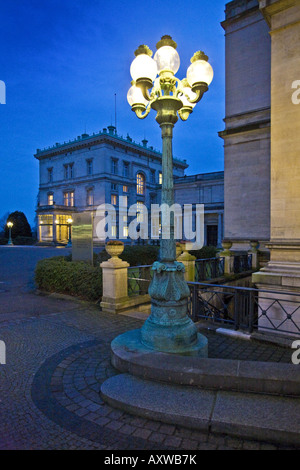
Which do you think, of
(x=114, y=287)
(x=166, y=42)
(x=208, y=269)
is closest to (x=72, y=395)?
(x=114, y=287)

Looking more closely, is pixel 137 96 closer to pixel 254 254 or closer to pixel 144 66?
pixel 144 66

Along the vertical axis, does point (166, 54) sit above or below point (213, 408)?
above

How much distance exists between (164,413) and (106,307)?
4.92 m

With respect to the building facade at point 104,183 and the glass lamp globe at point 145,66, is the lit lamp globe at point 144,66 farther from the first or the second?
the building facade at point 104,183

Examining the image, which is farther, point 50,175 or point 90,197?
point 50,175

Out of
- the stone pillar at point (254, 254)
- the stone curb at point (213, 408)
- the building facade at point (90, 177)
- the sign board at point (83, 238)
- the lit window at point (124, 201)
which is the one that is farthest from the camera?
the lit window at point (124, 201)

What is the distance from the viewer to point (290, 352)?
5113 millimetres

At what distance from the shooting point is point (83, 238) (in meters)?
10.8

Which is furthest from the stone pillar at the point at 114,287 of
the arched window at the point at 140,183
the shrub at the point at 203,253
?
the arched window at the point at 140,183

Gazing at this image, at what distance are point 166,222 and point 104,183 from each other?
154 feet

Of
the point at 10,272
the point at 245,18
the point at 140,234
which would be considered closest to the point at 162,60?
the point at 10,272

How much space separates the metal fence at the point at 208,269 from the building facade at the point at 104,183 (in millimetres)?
28470

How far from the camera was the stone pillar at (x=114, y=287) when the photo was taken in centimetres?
758
